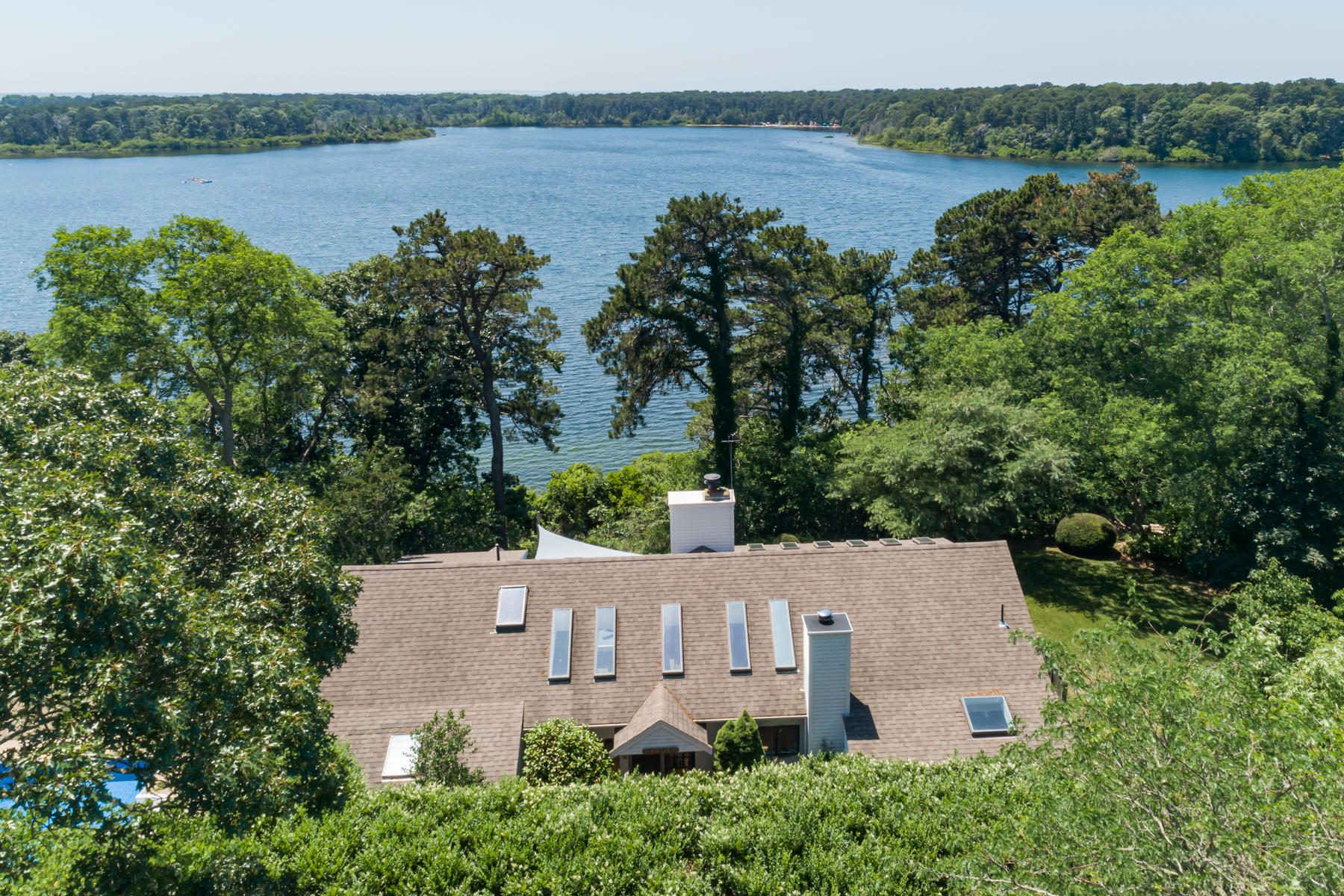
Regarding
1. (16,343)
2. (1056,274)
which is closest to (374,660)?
(1056,274)

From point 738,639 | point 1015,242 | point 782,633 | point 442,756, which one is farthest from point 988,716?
point 1015,242

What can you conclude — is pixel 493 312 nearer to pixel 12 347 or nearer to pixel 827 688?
pixel 827 688

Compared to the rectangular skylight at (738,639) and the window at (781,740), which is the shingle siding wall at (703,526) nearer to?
the rectangular skylight at (738,639)

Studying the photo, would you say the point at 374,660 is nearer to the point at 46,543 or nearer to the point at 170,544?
the point at 170,544

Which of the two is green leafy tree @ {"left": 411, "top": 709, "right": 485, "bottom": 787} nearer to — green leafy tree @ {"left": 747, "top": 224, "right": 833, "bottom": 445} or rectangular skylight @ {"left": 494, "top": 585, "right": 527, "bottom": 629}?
rectangular skylight @ {"left": 494, "top": 585, "right": 527, "bottom": 629}

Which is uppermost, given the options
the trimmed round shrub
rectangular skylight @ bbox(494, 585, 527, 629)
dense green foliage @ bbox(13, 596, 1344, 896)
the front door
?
dense green foliage @ bbox(13, 596, 1344, 896)

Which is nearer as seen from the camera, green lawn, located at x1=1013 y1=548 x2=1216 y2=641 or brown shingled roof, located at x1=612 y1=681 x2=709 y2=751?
brown shingled roof, located at x1=612 y1=681 x2=709 y2=751

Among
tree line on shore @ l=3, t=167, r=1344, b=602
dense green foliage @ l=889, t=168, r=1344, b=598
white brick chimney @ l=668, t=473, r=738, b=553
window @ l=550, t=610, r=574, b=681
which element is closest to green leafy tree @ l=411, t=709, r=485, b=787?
window @ l=550, t=610, r=574, b=681
